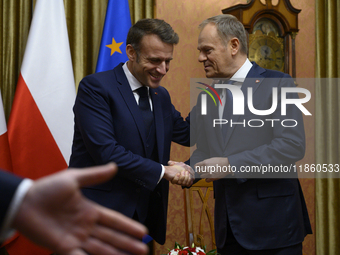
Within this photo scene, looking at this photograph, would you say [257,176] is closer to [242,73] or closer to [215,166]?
[215,166]

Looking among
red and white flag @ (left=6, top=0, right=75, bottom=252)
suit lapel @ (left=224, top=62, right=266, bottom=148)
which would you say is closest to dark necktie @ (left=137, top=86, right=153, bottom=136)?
suit lapel @ (left=224, top=62, right=266, bottom=148)

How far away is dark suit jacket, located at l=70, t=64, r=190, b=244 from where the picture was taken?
5.75ft

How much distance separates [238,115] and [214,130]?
0.62 ft

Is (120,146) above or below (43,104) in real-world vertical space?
below

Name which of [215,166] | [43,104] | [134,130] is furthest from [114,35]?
[215,166]

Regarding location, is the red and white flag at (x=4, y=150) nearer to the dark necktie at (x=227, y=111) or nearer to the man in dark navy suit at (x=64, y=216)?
the dark necktie at (x=227, y=111)

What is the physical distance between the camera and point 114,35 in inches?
118

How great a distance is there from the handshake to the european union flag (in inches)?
51.5

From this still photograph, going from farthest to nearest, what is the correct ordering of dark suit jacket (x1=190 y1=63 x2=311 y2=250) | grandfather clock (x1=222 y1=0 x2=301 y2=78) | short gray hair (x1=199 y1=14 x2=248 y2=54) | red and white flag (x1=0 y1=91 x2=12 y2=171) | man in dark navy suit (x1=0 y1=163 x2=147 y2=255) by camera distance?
1. grandfather clock (x1=222 y1=0 x2=301 y2=78)
2. red and white flag (x1=0 y1=91 x2=12 y2=171)
3. short gray hair (x1=199 y1=14 x2=248 y2=54)
4. dark suit jacket (x1=190 y1=63 x2=311 y2=250)
5. man in dark navy suit (x1=0 y1=163 x2=147 y2=255)

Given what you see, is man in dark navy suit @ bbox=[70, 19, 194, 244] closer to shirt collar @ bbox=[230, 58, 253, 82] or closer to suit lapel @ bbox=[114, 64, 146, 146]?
suit lapel @ bbox=[114, 64, 146, 146]

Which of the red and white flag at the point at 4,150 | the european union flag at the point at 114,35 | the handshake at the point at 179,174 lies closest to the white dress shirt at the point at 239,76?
the handshake at the point at 179,174

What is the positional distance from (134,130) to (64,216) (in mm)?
1230

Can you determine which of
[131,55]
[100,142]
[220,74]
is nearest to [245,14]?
[220,74]

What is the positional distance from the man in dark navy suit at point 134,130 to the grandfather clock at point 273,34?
162 cm
